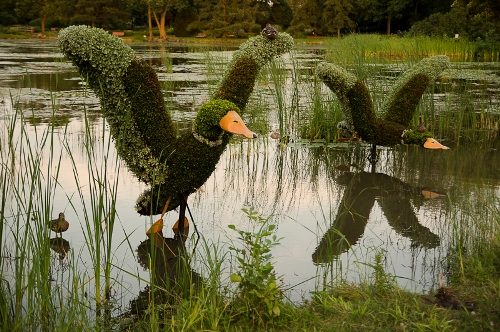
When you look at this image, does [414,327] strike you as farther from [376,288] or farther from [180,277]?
[180,277]

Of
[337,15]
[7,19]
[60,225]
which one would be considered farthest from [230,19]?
[60,225]

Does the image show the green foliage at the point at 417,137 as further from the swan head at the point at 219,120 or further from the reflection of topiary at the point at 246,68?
the swan head at the point at 219,120

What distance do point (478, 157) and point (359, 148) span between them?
1133mm

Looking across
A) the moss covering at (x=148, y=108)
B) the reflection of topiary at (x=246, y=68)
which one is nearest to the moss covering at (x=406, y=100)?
the reflection of topiary at (x=246, y=68)

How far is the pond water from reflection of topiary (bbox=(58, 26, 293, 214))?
337 mm

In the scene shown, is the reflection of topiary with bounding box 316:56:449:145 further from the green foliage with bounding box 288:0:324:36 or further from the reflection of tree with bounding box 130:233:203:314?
the green foliage with bounding box 288:0:324:36

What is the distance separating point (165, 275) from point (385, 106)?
10.3 feet

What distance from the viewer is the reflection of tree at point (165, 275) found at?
2.59 meters

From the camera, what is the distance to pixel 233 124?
10.8 ft

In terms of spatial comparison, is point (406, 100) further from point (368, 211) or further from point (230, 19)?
point (230, 19)

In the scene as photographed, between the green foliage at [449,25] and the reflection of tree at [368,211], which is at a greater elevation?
the green foliage at [449,25]

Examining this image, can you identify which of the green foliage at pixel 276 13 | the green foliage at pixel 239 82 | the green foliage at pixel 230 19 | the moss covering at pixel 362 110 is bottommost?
the moss covering at pixel 362 110

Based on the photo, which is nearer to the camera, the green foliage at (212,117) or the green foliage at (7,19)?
the green foliage at (212,117)

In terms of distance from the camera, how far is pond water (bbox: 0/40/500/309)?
3062 millimetres
